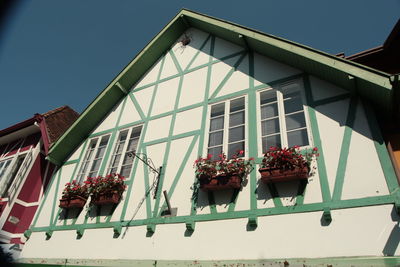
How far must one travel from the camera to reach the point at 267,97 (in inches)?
233

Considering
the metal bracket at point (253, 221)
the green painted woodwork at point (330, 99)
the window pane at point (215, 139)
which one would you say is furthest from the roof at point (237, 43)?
the metal bracket at point (253, 221)

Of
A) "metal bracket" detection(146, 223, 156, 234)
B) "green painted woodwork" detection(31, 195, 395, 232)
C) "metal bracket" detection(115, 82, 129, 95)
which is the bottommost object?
"metal bracket" detection(146, 223, 156, 234)

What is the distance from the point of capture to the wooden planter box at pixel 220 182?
467cm

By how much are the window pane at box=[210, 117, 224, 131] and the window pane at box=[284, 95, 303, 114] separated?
1.47 m

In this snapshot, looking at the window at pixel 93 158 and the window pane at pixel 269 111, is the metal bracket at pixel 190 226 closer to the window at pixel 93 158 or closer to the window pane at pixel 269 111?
the window pane at pixel 269 111

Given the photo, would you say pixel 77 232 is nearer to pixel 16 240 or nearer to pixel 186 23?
pixel 16 240

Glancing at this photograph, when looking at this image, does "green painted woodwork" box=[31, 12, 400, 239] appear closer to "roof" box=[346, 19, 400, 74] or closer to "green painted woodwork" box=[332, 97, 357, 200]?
"green painted woodwork" box=[332, 97, 357, 200]

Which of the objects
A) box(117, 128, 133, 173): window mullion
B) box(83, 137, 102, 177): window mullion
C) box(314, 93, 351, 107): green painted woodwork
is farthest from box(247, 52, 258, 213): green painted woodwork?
box(83, 137, 102, 177): window mullion

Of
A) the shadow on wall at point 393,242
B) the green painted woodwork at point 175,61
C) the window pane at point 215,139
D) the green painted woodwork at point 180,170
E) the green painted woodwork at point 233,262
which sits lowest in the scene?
the green painted woodwork at point 233,262

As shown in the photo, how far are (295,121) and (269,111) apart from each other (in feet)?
2.14

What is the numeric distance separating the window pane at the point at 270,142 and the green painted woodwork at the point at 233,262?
6.51 feet

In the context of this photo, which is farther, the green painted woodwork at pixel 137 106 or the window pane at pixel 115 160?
the green painted woodwork at pixel 137 106

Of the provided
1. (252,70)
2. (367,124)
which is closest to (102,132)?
(252,70)

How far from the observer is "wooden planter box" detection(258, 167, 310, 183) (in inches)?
164
